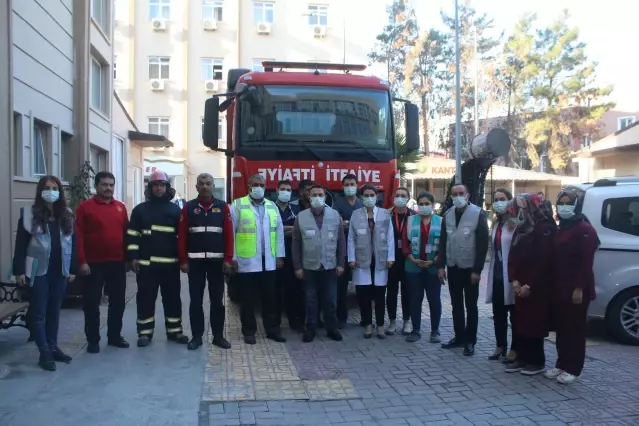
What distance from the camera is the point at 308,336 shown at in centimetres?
739

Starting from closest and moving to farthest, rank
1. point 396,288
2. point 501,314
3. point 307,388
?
point 307,388 → point 501,314 → point 396,288

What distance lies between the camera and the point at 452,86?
4175cm

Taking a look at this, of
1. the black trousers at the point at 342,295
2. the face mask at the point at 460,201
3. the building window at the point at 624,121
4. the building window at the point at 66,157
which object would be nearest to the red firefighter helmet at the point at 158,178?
Result: the black trousers at the point at 342,295

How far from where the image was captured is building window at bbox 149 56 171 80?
33281 millimetres

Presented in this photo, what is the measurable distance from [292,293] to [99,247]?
250cm

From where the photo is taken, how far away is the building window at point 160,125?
1308 inches

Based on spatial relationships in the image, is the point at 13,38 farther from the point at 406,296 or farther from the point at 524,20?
the point at 524,20

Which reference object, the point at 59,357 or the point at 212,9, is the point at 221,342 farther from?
the point at 212,9

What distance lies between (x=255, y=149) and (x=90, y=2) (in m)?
6.71

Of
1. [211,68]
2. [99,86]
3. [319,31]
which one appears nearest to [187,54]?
[211,68]

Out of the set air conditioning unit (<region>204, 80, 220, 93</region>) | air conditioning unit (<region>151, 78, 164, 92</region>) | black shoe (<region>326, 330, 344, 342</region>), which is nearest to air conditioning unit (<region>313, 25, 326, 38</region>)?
air conditioning unit (<region>204, 80, 220, 93</region>)

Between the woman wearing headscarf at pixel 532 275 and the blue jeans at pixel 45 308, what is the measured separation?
452 cm

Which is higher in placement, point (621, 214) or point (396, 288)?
point (621, 214)

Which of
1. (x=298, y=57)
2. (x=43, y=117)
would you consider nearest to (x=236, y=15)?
(x=298, y=57)
